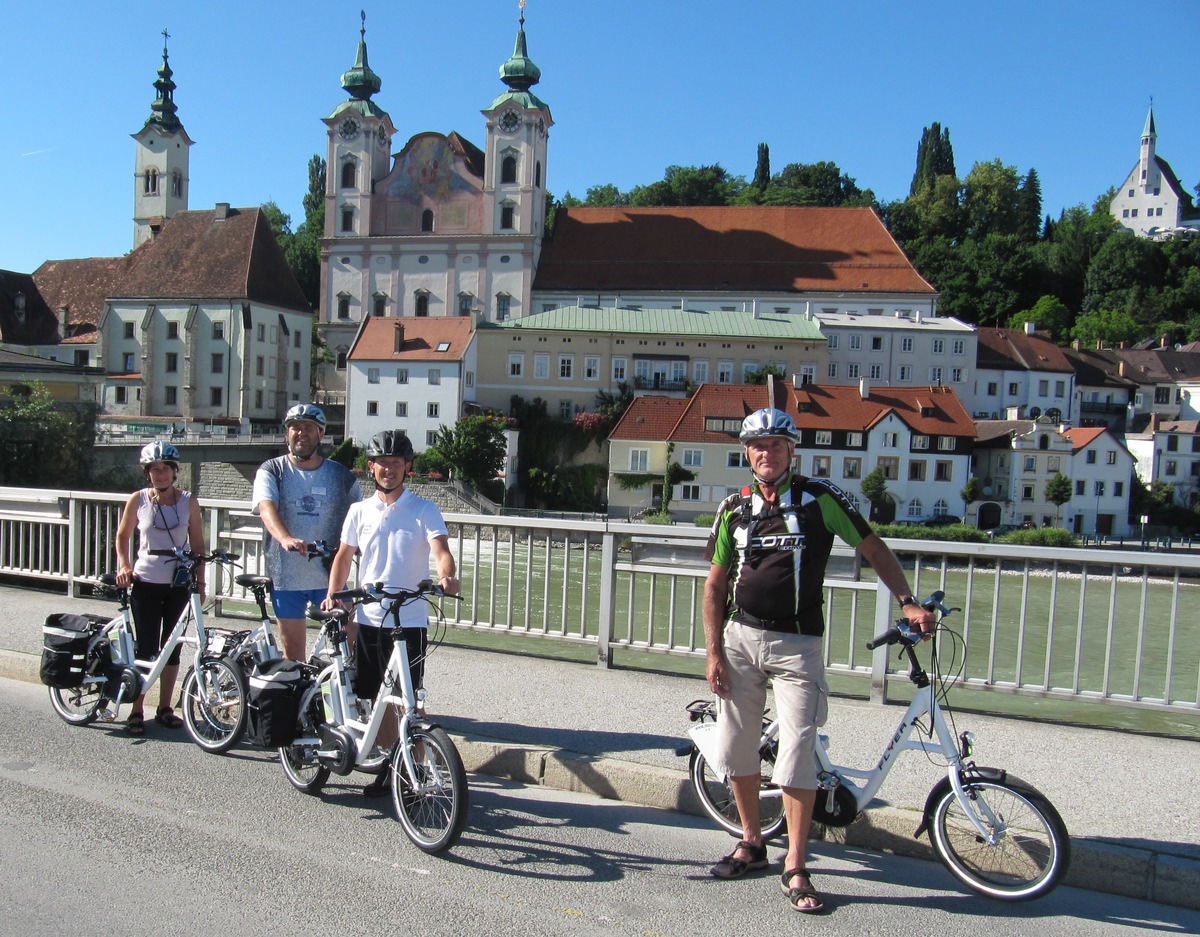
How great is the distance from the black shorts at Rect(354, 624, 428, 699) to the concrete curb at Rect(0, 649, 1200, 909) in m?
0.99

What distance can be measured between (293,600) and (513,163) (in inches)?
3126

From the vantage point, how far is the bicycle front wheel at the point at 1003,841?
13.3 feet

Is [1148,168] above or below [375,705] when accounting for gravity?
above

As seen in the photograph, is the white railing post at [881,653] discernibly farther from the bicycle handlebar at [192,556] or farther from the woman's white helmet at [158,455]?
the woman's white helmet at [158,455]

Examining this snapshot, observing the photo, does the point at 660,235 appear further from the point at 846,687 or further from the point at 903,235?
the point at 846,687

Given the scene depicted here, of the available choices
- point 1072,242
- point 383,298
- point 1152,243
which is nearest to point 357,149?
point 383,298

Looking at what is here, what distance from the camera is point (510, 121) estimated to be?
3199 inches

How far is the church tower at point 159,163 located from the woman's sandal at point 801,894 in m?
105

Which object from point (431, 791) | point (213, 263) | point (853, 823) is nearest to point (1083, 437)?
point (213, 263)

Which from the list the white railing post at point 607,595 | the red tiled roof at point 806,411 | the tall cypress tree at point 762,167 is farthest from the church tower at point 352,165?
the white railing post at point 607,595

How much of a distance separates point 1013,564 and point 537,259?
7846cm

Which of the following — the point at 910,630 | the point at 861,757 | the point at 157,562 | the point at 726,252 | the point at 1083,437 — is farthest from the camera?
the point at 726,252

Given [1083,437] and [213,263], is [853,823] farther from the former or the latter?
[213,263]

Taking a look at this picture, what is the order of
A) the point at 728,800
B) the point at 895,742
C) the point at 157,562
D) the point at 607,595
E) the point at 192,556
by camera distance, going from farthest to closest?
the point at 607,595 → the point at 157,562 → the point at 192,556 → the point at 728,800 → the point at 895,742
